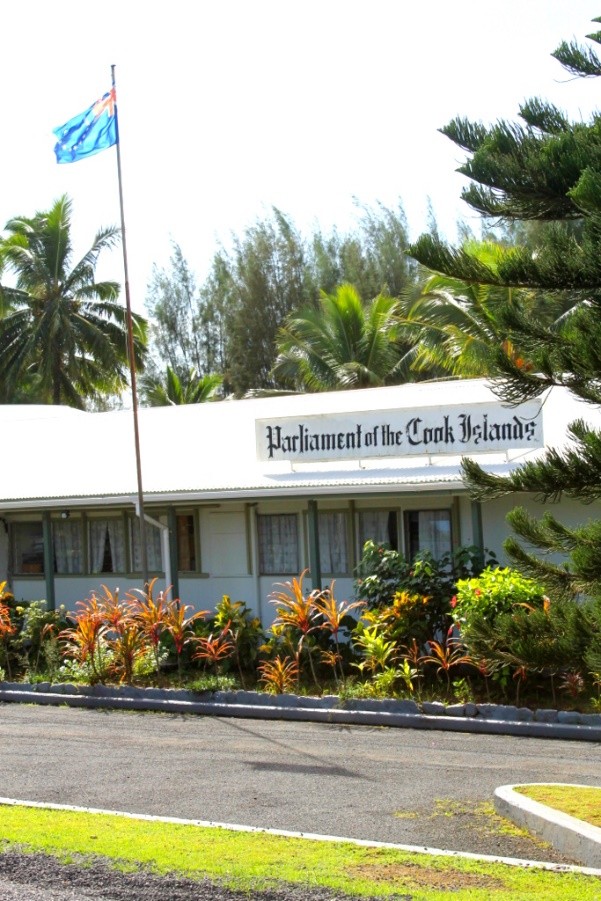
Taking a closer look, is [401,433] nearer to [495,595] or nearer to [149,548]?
[495,595]

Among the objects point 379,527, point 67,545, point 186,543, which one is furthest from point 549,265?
point 67,545

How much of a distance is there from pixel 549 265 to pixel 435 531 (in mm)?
10318

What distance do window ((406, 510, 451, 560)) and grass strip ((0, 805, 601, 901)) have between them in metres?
9.24

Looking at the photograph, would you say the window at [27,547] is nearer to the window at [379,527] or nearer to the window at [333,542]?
the window at [333,542]

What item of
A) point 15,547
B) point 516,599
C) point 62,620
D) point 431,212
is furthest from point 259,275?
point 516,599

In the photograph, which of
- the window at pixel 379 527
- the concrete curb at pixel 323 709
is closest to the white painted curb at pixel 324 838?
the concrete curb at pixel 323 709

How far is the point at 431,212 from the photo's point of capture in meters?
49.2

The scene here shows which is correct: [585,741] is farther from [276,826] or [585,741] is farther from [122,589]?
[122,589]

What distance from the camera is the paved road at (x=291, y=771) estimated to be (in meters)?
9.21

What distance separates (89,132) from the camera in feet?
55.5

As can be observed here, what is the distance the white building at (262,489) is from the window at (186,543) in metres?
0.02

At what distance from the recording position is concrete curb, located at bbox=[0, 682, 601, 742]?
1277cm

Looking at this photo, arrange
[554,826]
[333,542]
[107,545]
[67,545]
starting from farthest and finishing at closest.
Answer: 1. [67,545]
2. [107,545]
3. [333,542]
4. [554,826]

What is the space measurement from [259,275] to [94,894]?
43971 mm
